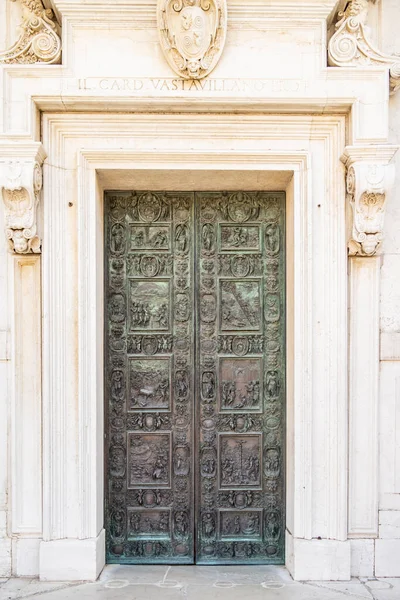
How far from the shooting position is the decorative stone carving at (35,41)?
5371 millimetres

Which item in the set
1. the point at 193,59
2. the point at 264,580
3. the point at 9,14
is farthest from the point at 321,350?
the point at 9,14

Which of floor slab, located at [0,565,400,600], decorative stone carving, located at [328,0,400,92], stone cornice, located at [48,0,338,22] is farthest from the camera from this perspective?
decorative stone carving, located at [328,0,400,92]

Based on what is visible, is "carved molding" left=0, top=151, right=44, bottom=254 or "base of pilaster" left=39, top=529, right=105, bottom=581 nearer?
"carved molding" left=0, top=151, right=44, bottom=254

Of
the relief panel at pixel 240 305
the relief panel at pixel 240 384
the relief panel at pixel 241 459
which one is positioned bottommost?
the relief panel at pixel 241 459

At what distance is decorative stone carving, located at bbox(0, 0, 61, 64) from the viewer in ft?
17.6

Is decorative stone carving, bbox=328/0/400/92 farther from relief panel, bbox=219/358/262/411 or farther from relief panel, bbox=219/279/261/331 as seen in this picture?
relief panel, bbox=219/358/262/411

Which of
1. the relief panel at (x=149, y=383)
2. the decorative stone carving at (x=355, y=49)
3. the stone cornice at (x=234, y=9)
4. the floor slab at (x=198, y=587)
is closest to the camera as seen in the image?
the floor slab at (x=198, y=587)

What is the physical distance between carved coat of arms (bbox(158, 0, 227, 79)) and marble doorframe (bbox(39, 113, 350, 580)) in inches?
16.9

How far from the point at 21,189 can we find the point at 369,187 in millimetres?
2754

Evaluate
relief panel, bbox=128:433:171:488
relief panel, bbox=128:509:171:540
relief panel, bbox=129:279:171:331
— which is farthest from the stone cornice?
relief panel, bbox=128:509:171:540

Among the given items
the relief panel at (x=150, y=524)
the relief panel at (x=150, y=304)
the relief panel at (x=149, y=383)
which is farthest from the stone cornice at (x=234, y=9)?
the relief panel at (x=150, y=524)

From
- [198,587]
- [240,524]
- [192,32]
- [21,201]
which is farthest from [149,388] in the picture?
[192,32]

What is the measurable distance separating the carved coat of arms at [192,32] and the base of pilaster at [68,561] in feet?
13.0

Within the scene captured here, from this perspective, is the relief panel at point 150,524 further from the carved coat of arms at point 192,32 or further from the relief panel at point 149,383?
the carved coat of arms at point 192,32
